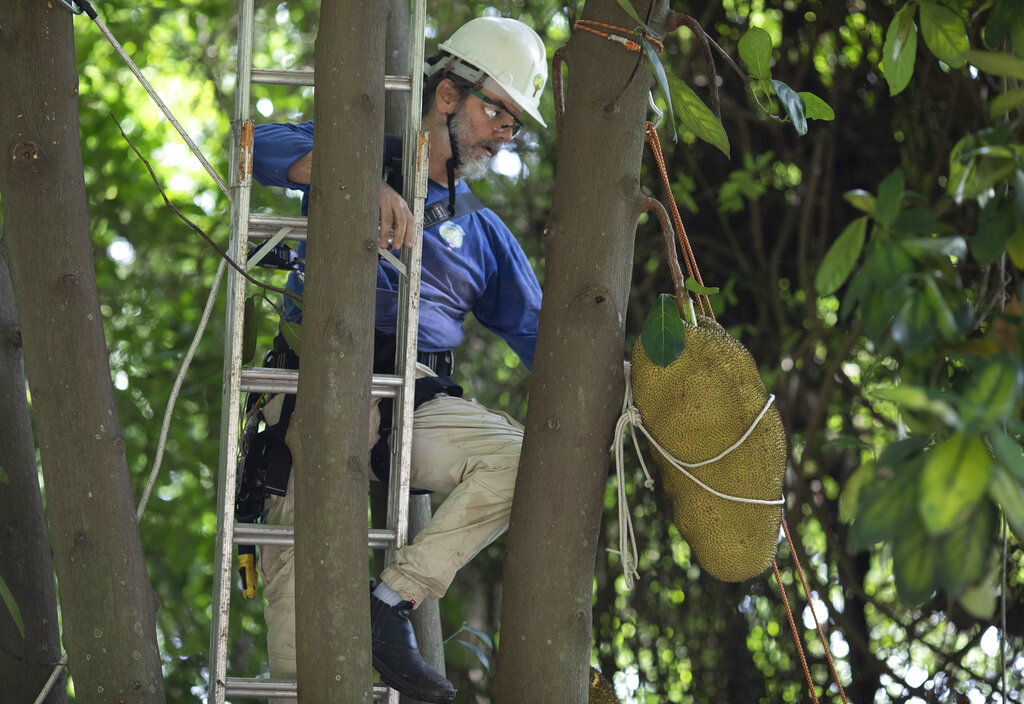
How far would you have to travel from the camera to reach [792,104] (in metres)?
1.49

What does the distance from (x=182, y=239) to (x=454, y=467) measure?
241 centimetres

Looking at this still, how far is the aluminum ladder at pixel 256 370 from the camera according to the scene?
185 centimetres

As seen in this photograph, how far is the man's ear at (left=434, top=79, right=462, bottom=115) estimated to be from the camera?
262cm

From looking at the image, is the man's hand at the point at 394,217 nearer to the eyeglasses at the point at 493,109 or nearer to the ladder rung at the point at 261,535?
the ladder rung at the point at 261,535

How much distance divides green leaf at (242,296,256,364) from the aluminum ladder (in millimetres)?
18

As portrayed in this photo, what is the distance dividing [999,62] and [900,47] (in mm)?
370

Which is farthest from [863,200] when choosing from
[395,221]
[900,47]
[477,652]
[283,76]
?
[477,652]

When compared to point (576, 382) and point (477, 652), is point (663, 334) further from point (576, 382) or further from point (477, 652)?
point (477, 652)

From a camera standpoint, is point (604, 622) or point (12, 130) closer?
point (12, 130)

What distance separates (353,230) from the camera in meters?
1.52

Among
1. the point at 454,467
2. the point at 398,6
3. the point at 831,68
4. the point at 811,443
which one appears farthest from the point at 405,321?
the point at 831,68

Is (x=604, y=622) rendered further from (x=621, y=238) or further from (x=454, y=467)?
(x=621, y=238)

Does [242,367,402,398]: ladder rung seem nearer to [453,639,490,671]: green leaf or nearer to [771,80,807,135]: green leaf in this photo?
[771,80,807,135]: green leaf

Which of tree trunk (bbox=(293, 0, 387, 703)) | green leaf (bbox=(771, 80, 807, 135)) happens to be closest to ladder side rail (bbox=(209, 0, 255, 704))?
tree trunk (bbox=(293, 0, 387, 703))
